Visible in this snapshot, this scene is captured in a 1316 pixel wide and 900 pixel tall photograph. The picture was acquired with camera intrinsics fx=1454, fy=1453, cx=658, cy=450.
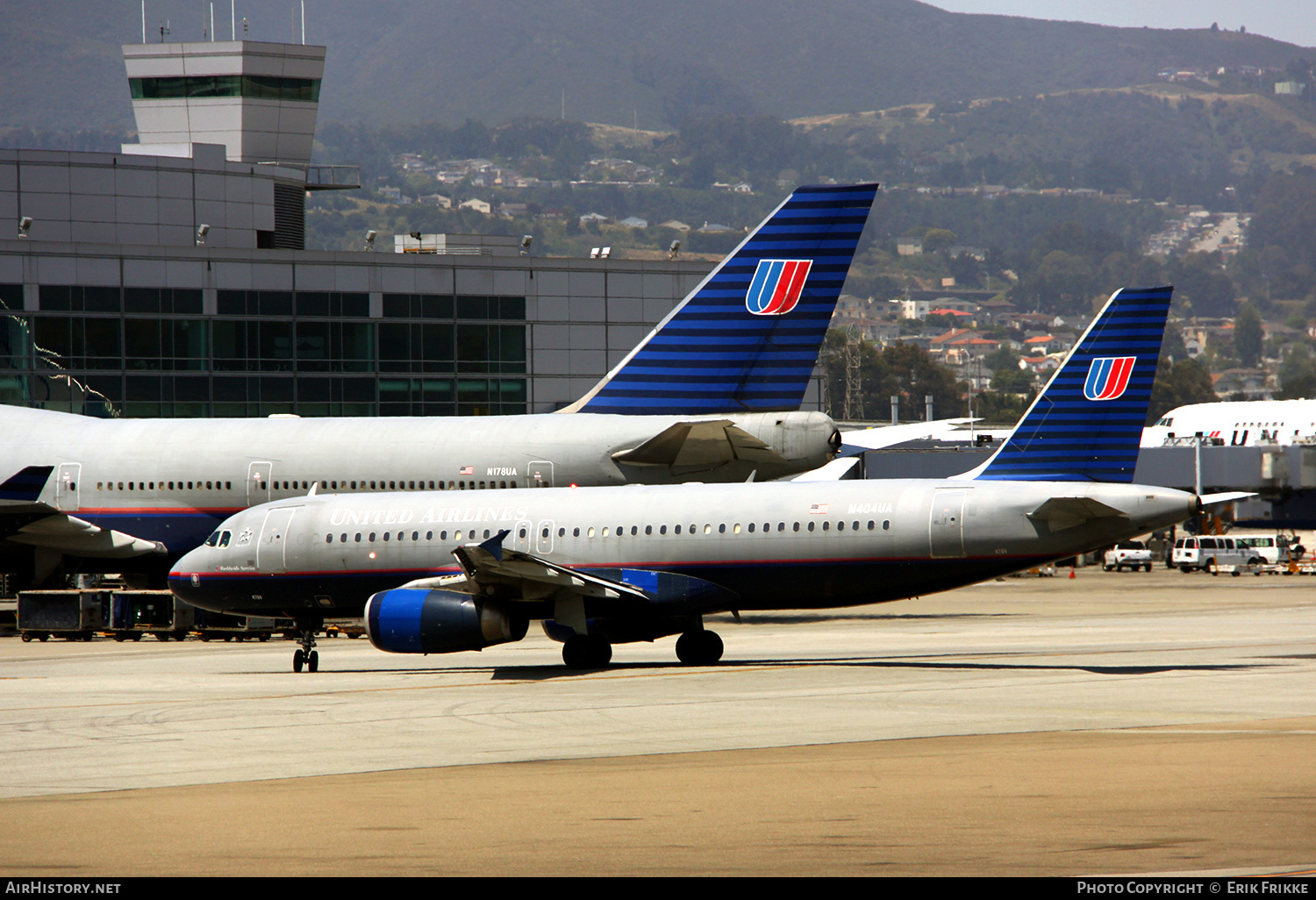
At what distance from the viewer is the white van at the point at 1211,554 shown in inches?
2783

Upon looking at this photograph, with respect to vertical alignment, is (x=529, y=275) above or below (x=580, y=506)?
above

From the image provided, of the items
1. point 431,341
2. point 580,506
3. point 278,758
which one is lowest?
point 278,758

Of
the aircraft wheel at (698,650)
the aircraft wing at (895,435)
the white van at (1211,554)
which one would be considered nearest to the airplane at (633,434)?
the aircraft wheel at (698,650)

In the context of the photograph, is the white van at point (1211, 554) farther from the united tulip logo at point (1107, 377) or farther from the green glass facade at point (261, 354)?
the united tulip logo at point (1107, 377)

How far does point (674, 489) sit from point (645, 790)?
1406 centimetres

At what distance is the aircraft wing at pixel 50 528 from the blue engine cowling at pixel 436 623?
587 inches

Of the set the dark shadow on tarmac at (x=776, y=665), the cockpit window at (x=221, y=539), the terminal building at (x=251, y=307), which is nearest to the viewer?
the dark shadow on tarmac at (x=776, y=665)

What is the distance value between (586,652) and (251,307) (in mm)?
37745

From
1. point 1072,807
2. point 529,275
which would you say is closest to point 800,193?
point 1072,807

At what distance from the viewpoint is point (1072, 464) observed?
2573 cm

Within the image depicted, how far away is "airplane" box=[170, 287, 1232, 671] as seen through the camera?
81.2 feet

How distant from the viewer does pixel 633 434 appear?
3469 centimetres

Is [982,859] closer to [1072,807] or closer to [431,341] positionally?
[1072,807]

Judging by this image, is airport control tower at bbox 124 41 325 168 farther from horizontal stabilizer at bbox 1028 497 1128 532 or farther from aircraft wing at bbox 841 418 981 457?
horizontal stabilizer at bbox 1028 497 1128 532
